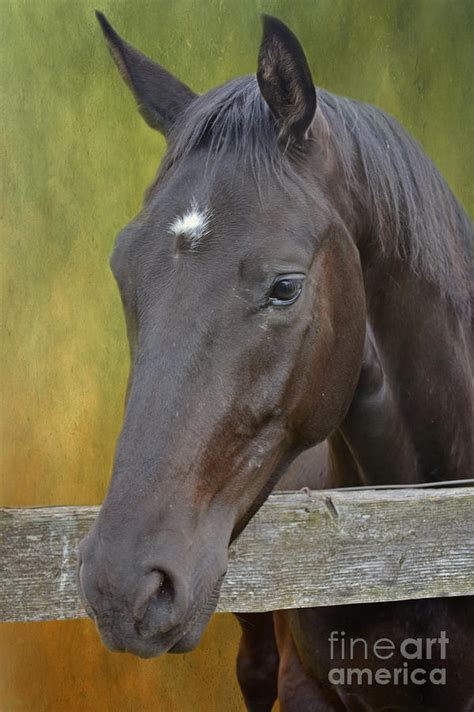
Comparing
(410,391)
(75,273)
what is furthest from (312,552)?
(75,273)

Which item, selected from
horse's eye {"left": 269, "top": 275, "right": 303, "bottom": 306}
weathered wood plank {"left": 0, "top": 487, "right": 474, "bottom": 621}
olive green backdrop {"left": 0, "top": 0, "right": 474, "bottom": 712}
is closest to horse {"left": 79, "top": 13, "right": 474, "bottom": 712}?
horse's eye {"left": 269, "top": 275, "right": 303, "bottom": 306}

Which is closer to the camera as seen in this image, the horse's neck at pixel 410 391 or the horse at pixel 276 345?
the horse at pixel 276 345

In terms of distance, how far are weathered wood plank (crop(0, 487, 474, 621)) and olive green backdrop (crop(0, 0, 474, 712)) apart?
260cm

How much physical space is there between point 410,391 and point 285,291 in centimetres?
62

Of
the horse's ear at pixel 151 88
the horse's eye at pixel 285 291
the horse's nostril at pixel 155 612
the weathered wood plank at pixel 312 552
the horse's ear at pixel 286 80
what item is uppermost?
the horse's ear at pixel 286 80

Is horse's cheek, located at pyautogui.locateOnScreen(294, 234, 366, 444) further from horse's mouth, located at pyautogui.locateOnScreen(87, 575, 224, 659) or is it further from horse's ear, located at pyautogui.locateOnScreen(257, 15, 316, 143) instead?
horse's mouth, located at pyautogui.locateOnScreen(87, 575, 224, 659)

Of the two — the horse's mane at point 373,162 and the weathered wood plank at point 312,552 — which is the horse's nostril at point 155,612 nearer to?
the weathered wood plank at point 312,552

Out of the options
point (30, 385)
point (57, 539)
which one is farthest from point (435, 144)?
point (57, 539)

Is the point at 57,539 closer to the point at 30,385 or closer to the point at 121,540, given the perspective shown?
the point at 121,540

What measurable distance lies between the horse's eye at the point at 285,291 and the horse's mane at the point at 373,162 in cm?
20

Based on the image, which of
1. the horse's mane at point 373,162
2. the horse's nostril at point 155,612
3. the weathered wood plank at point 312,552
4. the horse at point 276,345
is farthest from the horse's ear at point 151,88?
the horse's nostril at point 155,612

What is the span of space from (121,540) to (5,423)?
304cm

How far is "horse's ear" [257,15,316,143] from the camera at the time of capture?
1663 millimetres

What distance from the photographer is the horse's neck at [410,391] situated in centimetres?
207
